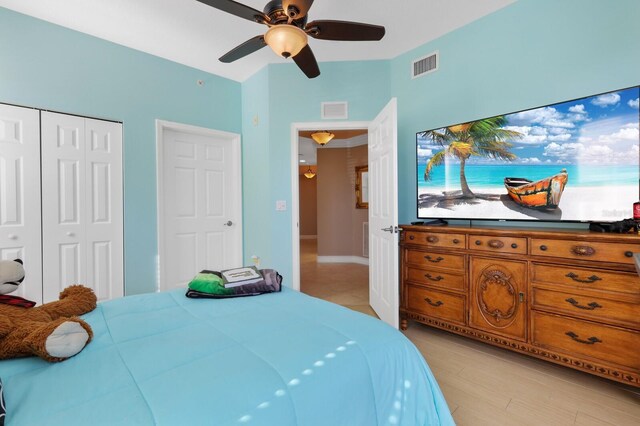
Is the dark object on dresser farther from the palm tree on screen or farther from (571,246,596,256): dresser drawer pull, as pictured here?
the palm tree on screen

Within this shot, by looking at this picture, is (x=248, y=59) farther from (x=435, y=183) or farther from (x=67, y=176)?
(x=435, y=183)

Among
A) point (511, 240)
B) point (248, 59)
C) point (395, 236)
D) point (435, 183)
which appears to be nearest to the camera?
point (511, 240)

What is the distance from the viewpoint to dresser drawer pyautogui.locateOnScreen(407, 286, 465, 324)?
247 centimetres

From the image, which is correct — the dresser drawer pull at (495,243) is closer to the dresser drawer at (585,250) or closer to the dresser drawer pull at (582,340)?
the dresser drawer at (585,250)

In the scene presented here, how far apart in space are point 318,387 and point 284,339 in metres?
0.24

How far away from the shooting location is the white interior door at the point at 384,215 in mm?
2693

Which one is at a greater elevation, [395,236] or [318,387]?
[395,236]

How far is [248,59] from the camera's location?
3.43m

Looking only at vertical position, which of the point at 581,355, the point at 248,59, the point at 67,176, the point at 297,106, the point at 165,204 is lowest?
the point at 581,355

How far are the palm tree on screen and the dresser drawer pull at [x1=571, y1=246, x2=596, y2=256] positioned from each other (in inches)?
34.0

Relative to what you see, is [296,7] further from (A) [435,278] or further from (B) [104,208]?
(B) [104,208]

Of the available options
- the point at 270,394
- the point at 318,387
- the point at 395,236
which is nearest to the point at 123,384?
the point at 270,394

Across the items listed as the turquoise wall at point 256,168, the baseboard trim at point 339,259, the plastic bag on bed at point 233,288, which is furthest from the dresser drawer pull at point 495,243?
the baseboard trim at point 339,259

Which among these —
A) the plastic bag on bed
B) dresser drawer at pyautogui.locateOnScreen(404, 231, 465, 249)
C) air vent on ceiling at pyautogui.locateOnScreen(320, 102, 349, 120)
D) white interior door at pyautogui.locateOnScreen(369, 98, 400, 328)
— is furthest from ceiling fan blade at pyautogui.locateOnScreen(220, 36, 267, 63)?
dresser drawer at pyautogui.locateOnScreen(404, 231, 465, 249)
